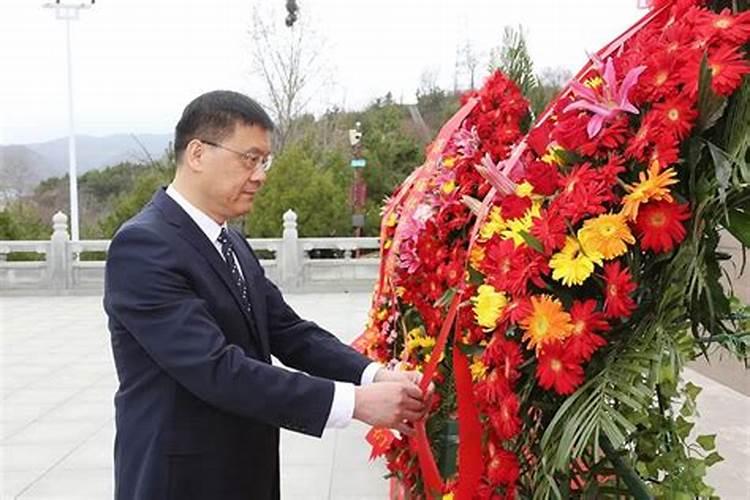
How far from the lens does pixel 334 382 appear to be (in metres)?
1.54

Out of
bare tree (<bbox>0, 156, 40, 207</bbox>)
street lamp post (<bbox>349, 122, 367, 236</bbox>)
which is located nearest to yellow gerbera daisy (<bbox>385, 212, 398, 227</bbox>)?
street lamp post (<bbox>349, 122, 367, 236</bbox>)

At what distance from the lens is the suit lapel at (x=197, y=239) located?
1.58 metres

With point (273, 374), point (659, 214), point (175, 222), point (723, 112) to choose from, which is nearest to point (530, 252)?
point (659, 214)

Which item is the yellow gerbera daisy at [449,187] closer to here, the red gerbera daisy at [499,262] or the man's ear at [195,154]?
the man's ear at [195,154]

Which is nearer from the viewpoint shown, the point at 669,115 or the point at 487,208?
the point at 669,115

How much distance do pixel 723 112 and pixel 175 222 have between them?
1012 mm

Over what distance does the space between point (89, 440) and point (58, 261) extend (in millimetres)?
7436

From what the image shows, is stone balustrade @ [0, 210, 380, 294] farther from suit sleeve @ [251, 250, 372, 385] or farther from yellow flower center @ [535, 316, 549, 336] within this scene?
yellow flower center @ [535, 316, 549, 336]

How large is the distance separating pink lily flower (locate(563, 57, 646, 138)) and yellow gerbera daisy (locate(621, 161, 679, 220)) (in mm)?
98

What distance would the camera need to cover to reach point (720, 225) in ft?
3.67

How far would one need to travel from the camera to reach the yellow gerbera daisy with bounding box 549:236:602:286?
3.54 ft

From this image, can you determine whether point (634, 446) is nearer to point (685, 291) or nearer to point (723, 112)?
point (685, 291)

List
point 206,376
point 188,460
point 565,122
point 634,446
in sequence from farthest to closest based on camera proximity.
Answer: point 188,460 < point 206,376 < point 634,446 < point 565,122

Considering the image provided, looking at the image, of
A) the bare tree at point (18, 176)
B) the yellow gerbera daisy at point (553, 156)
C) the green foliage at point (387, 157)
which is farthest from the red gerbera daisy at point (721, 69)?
the bare tree at point (18, 176)
